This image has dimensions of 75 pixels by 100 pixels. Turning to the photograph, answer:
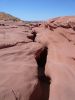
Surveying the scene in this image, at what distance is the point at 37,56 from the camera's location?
4.09m

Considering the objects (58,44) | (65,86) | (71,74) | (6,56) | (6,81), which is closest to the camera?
(6,81)

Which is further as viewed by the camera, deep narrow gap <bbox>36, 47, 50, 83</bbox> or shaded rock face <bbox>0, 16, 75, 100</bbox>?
deep narrow gap <bbox>36, 47, 50, 83</bbox>

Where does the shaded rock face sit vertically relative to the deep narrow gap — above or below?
above

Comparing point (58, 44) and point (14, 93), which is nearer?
point (14, 93)

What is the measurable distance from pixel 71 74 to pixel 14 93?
1.28 meters

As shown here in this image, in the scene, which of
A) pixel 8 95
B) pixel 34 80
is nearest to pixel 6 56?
pixel 34 80

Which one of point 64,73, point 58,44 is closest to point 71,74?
point 64,73

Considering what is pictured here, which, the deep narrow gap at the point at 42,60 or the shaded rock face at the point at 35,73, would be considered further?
the deep narrow gap at the point at 42,60

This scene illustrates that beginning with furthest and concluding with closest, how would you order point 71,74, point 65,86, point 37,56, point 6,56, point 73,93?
point 37,56 < point 6,56 < point 71,74 < point 65,86 < point 73,93

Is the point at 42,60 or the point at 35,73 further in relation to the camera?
the point at 42,60

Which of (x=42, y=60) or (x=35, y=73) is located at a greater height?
(x=35, y=73)

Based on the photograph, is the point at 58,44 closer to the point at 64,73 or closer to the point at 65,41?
the point at 65,41

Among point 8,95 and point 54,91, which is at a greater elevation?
point 8,95

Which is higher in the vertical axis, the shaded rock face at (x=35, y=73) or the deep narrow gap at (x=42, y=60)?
the shaded rock face at (x=35, y=73)
